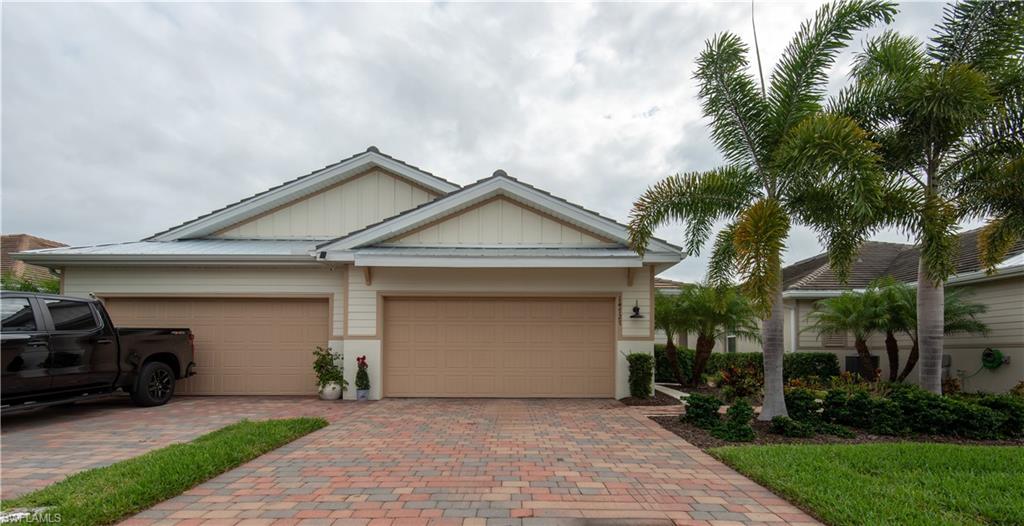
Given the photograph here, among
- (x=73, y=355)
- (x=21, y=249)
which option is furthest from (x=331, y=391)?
(x=21, y=249)

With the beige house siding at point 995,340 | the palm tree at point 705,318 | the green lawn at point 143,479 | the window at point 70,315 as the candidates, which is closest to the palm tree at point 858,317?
the beige house siding at point 995,340

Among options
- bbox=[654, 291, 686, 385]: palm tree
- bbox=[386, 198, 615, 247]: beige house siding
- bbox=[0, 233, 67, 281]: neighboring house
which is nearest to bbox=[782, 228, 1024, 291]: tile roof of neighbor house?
bbox=[654, 291, 686, 385]: palm tree

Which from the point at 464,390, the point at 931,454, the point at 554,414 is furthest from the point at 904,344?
the point at 464,390

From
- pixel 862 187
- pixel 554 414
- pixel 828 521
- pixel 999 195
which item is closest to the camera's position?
pixel 828 521

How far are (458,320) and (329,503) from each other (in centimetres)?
667

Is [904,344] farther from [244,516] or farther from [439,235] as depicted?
[244,516]

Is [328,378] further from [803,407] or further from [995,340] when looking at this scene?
[995,340]

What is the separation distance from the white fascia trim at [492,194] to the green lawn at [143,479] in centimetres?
485

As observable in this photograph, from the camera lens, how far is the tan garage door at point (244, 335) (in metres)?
11.1

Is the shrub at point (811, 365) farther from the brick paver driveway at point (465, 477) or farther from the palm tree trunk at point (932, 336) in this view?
the brick paver driveway at point (465, 477)

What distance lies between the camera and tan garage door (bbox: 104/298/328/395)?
1112cm

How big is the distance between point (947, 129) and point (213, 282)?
13.4 meters

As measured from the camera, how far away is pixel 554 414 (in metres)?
8.96

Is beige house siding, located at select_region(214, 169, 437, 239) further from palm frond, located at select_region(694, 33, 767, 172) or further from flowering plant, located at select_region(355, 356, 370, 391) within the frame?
palm frond, located at select_region(694, 33, 767, 172)
